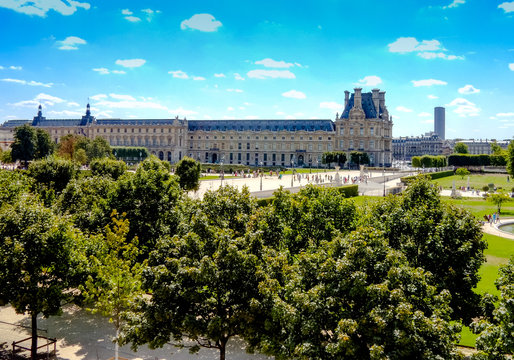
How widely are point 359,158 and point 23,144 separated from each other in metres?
71.4

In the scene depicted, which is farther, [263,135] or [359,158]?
[263,135]

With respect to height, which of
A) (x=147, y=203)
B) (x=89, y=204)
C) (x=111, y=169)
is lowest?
(x=89, y=204)

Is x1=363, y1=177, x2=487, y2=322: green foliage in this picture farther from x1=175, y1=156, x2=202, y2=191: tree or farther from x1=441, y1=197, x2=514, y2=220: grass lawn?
x1=175, y1=156, x2=202, y2=191: tree

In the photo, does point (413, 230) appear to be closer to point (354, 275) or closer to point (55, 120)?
point (354, 275)

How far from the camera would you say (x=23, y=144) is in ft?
238

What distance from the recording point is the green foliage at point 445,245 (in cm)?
1307

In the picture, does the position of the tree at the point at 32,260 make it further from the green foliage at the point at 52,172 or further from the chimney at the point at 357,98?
the chimney at the point at 357,98

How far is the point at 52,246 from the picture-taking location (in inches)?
538

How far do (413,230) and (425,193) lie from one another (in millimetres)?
2795

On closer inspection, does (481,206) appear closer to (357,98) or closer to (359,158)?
(359,158)

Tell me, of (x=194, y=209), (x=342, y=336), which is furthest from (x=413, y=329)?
(x=194, y=209)

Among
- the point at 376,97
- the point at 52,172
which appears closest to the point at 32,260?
the point at 52,172

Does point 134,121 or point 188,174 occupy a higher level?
point 134,121

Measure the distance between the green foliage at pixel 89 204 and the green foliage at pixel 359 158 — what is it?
83.8 meters
